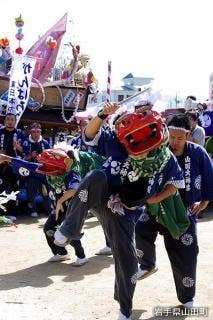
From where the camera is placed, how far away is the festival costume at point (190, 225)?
12.4 feet

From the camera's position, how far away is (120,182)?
11.0ft

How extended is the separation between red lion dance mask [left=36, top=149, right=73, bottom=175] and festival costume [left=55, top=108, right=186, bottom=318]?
133cm

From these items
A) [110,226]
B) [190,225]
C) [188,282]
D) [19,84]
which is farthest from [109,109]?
[19,84]

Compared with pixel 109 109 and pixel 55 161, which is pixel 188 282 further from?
pixel 55 161

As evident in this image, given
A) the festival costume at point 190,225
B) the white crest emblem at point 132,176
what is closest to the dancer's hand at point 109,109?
the white crest emblem at point 132,176

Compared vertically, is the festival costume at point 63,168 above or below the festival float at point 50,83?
below

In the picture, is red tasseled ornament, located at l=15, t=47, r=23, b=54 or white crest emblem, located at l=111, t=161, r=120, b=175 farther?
red tasseled ornament, located at l=15, t=47, r=23, b=54

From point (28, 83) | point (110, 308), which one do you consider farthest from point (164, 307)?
point (28, 83)

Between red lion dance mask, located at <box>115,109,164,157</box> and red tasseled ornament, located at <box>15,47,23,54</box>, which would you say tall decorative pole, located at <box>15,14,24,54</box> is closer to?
red tasseled ornament, located at <box>15,47,23,54</box>

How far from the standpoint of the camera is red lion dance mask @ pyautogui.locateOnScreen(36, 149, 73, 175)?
4.81 meters

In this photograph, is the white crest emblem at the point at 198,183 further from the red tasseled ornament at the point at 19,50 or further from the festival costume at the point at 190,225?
the red tasseled ornament at the point at 19,50

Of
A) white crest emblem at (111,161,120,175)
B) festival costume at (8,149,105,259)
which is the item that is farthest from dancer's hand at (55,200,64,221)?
white crest emblem at (111,161,120,175)

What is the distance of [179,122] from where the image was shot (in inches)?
149

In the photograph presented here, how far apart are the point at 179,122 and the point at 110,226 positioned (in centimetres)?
101
